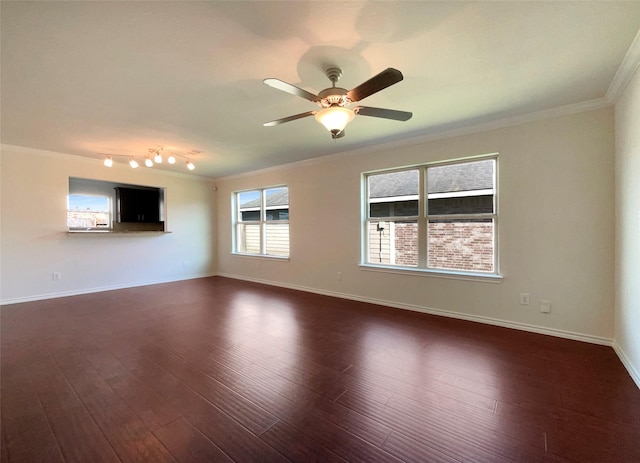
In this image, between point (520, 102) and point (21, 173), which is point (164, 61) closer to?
point (520, 102)

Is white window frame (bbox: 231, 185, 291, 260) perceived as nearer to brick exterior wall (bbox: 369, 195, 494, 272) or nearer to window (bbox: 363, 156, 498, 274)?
window (bbox: 363, 156, 498, 274)

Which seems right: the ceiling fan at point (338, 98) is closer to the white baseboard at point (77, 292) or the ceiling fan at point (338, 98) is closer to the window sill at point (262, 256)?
the window sill at point (262, 256)

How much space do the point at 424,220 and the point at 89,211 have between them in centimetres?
712

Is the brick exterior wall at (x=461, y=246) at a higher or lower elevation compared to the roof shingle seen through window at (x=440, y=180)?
lower

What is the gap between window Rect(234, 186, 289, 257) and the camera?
19.2 feet

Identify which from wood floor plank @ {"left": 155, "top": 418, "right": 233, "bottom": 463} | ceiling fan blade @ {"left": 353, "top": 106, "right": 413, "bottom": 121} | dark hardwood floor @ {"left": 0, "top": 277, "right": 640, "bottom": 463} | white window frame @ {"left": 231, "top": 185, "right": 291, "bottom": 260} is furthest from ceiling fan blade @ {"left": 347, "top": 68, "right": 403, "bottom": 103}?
white window frame @ {"left": 231, "top": 185, "right": 291, "bottom": 260}

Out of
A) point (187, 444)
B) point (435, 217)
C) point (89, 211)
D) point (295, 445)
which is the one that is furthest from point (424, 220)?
point (89, 211)

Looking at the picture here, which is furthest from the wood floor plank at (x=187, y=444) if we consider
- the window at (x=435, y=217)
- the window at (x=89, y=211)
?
the window at (x=89, y=211)

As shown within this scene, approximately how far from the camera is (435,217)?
3875 mm

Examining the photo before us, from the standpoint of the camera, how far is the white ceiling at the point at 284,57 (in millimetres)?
1620

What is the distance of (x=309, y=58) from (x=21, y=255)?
18.3ft

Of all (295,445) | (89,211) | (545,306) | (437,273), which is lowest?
(295,445)

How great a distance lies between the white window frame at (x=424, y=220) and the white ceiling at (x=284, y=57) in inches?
30.0

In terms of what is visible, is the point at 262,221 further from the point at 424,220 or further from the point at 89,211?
the point at 89,211
